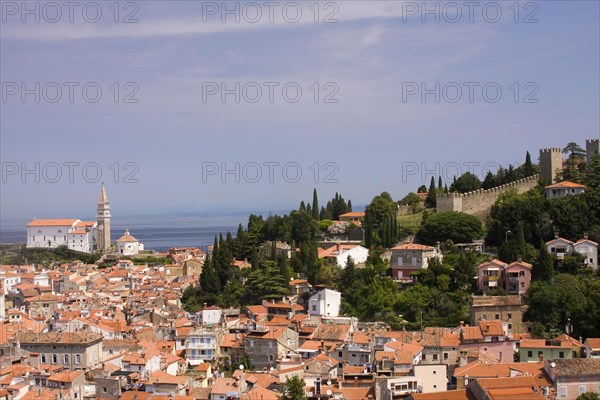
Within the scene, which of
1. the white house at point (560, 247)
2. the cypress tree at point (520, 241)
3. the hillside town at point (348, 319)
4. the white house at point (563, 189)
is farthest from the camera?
the white house at point (563, 189)

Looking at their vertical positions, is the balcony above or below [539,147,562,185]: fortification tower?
below

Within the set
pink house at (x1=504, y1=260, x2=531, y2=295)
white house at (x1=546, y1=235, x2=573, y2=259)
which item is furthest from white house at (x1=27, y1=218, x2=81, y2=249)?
pink house at (x1=504, y1=260, x2=531, y2=295)

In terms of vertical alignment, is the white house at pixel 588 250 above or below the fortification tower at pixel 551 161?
below

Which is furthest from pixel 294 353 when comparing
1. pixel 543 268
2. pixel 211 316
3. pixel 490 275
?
pixel 543 268

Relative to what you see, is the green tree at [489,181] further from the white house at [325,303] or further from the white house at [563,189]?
the white house at [325,303]

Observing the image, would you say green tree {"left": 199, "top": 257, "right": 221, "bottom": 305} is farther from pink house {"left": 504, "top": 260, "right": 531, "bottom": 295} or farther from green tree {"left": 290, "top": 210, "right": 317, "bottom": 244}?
pink house {"left": 504, "top": 260, "right": 531, "bottom": 295}

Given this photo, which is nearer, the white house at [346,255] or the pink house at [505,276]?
the pink house at [505,276]

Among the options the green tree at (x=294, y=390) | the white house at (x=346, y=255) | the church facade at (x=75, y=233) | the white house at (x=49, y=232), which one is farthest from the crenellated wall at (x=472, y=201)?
the white house at (x=49, y=232)
